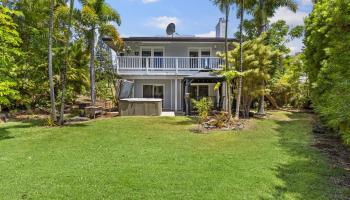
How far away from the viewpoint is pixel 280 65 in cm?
2381

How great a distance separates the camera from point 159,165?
8.59 metres

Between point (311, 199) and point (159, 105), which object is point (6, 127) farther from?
point (311, 199)

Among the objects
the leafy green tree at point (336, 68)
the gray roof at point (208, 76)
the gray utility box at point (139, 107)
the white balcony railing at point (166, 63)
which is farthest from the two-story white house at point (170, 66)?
the leafy green tree at point (336, 68)

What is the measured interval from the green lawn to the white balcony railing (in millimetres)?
10446

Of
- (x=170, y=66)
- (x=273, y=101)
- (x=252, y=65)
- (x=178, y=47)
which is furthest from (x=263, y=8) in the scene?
(x=273, y=101)

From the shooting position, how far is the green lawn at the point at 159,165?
6.66m

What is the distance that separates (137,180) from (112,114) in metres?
13.1

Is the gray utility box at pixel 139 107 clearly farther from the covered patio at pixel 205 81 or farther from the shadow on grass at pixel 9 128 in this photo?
the shadow on grass at pixel 9 128

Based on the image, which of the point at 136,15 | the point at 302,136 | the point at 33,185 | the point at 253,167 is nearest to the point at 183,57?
the point at 136,15

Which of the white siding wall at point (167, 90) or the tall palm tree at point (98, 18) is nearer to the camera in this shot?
the tall palm tree at point (98, 18)

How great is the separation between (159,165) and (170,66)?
16.7m

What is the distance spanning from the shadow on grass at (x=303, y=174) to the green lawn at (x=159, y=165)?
0.02 m

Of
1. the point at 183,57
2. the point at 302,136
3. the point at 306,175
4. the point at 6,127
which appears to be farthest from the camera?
the point at 183,57

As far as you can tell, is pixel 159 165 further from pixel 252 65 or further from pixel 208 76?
pixel 208 76
